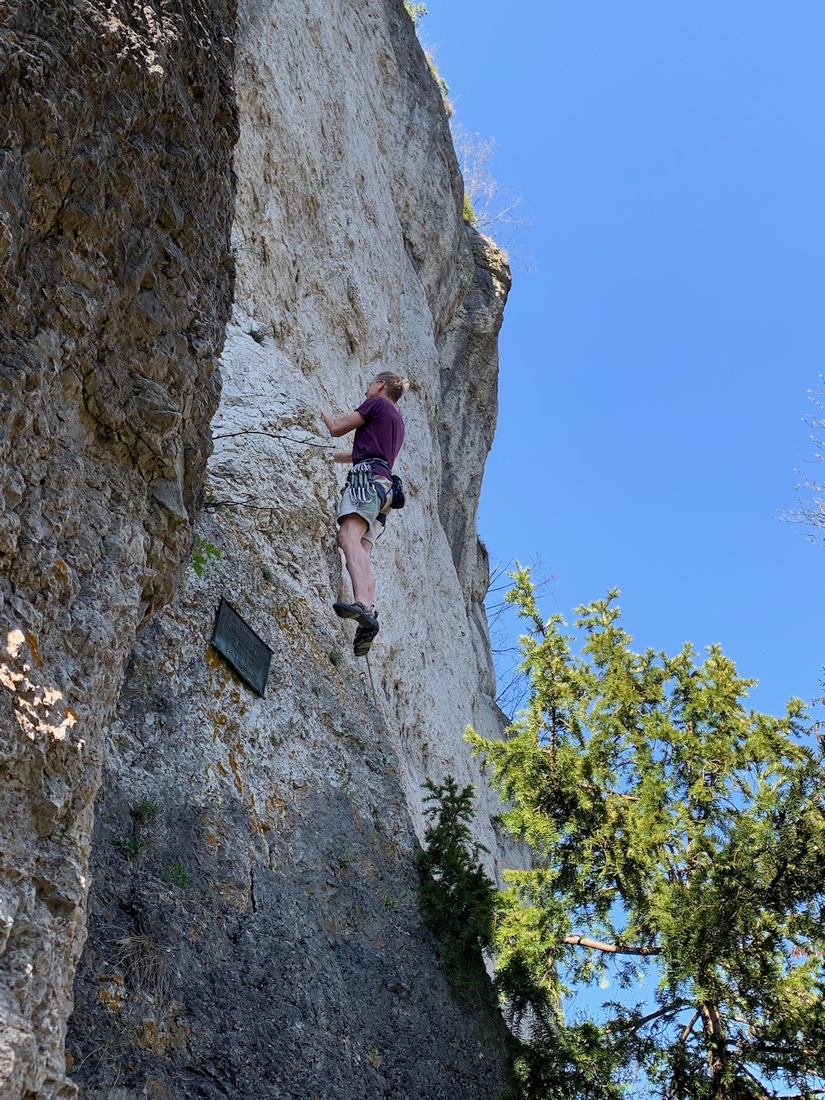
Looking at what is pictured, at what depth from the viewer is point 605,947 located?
8.00 meters

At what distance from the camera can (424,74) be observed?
17.2 m

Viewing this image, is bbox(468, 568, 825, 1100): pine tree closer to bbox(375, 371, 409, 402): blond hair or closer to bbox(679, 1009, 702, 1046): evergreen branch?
bbox(679, 1009, 702, 1046): evergreen branch

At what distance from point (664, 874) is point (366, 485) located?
3.70 metres

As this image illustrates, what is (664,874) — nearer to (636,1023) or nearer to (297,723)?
(636,1023)

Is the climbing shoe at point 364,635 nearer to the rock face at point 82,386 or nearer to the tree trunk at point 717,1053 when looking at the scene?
the rock face at point 82,386

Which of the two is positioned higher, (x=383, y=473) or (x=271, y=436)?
(x=271, y=436)

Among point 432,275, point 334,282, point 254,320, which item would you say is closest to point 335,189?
point 334,282

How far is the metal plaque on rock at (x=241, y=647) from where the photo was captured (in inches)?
259

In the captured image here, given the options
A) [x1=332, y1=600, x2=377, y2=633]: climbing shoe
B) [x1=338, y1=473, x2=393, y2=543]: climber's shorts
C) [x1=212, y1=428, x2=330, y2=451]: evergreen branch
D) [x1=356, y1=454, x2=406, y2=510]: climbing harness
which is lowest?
[x1=332, y1=600, x2=377, y2=633]: climbing shoe

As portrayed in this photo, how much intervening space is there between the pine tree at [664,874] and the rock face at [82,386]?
4420mm

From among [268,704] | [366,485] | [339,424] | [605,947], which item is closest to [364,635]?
[268,704]

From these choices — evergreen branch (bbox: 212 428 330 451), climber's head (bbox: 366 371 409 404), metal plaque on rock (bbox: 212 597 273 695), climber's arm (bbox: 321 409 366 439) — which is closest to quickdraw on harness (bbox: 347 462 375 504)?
climber's arm (bbox: 321 409 366 439)

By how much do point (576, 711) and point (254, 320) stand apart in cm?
463

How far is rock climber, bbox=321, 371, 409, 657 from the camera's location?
788cm
